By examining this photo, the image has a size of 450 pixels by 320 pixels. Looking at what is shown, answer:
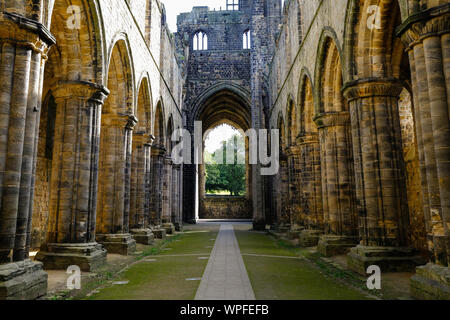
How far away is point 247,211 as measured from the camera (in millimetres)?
34469

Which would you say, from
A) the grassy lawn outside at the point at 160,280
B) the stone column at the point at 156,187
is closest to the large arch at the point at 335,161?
the grassy lawn outside at the point at 160,280

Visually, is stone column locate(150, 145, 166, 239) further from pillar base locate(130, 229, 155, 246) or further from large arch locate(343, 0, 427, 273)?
large arch locate(343, 0, 427, 273)

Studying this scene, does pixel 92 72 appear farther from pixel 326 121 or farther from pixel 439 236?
pixel 439 236

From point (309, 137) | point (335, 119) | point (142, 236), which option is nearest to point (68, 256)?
point (142, 236)

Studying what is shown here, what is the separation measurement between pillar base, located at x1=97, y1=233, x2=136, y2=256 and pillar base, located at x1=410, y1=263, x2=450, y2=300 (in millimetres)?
7188

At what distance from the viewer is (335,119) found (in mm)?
9492

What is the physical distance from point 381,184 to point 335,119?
10.6ft

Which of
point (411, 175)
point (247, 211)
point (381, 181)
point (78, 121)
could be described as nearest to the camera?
point (381, 181)

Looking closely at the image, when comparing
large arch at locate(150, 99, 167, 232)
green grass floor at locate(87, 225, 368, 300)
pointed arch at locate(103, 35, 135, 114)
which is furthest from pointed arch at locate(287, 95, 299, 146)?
pointed arch at locate(103, 35, 135, 114)

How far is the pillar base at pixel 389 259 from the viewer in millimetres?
6363

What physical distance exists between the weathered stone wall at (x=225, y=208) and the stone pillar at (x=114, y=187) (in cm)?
2491

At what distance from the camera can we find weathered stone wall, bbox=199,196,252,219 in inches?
1361

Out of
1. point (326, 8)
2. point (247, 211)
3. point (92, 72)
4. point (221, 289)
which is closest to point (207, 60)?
point (247, 211)

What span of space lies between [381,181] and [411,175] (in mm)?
3964
